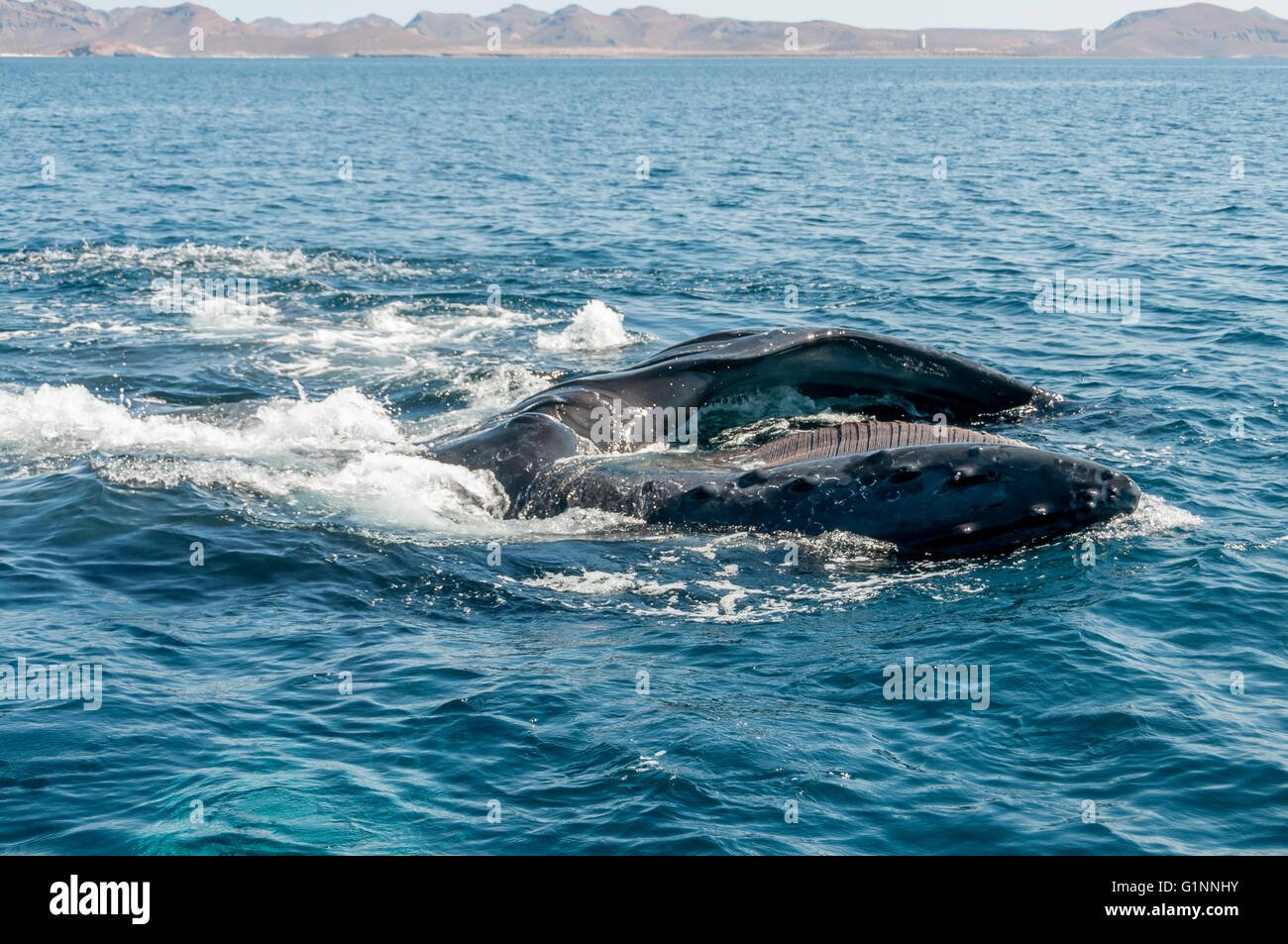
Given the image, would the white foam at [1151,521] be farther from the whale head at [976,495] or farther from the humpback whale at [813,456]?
the whale head at [976,495]

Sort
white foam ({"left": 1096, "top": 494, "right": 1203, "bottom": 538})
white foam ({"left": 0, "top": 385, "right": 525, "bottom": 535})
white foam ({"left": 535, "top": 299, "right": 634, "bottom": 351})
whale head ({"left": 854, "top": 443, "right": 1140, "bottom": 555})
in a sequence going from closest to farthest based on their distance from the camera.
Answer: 1. whale head ({"left": 854, "top": 443, "right": 1140, "bottom": 555})
2. white foam ({"left": 1096, "top": 494, "right": 1203, "bottom": 538})
3. white foam ({"left": 0, "top": 385, "right": 525, "bottom": 535})
4. white foam ({"left": 535, "top": 299, "right": 634, "bottom": 351})

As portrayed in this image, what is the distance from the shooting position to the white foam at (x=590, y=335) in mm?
24359

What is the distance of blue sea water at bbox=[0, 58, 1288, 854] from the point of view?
989cm

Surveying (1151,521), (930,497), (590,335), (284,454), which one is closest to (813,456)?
(930,497)

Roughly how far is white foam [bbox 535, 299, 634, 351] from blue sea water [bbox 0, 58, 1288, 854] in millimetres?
206

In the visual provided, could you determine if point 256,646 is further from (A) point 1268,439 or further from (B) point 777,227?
(B) point 777,227

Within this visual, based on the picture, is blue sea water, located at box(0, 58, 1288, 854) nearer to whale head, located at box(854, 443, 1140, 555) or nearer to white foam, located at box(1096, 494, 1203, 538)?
white foam, located at box(1096, 494, 1203, 538)

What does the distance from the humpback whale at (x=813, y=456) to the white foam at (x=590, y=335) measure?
740 centimetres

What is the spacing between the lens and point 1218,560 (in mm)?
14531

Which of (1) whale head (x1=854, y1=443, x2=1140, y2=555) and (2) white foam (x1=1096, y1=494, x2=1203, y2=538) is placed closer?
(1) whale head (x1=854, y1=443, x2=1140, y2=555)

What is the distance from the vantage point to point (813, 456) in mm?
15211

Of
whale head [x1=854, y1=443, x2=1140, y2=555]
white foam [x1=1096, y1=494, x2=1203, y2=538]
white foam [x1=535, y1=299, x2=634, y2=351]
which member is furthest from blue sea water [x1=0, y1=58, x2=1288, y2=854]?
whale head [x1=854, y1=443, x2=1140, y2=555]
